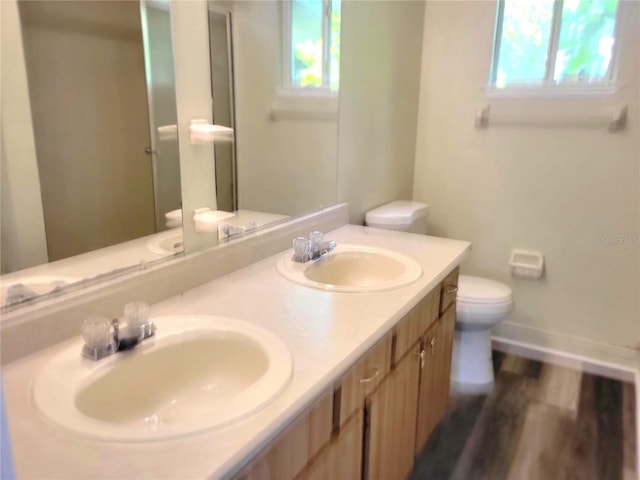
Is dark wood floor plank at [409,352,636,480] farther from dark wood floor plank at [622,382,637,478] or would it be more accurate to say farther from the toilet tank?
the toilet tank

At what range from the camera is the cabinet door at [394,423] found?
1334mm

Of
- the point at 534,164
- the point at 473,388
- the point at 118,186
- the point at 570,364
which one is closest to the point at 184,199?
the point at 118,186

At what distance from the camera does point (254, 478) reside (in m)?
0.84

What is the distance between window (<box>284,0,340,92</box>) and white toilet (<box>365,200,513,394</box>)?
700mm

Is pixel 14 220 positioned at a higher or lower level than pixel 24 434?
higher

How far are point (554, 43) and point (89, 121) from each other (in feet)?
7.55

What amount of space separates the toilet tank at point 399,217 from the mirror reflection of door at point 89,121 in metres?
1.25

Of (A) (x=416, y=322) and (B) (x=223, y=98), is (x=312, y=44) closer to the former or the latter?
(B) (x=223, y=98)

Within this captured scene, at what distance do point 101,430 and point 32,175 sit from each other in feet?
2.18

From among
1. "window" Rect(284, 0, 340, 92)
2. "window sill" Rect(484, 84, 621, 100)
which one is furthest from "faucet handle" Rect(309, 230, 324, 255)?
"window sill" Rect(484, 84, 621, 100)

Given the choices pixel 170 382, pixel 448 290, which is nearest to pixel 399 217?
pixel 448 290

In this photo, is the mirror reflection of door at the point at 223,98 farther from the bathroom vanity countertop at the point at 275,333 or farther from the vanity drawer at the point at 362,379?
the vanity drawer at the point at 362,379

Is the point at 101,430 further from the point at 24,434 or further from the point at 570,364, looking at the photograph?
the point at 570,364

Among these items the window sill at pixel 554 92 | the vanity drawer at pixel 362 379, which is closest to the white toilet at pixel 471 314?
the window sill at pixel 554 92
